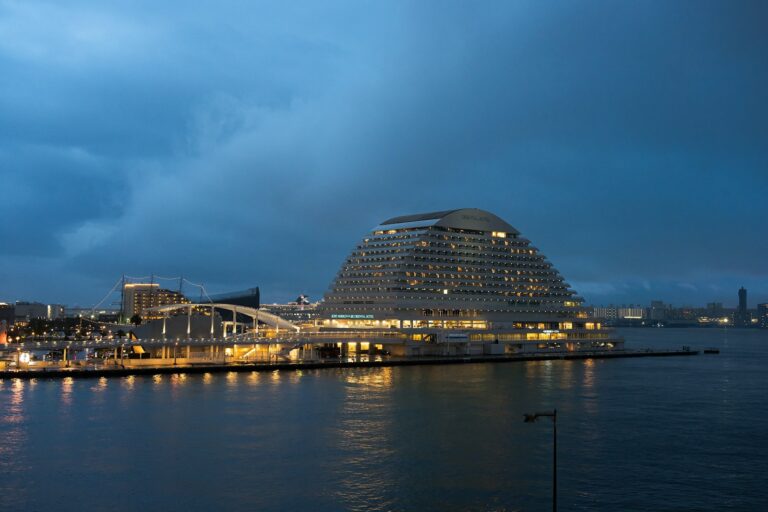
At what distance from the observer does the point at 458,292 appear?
128 metres

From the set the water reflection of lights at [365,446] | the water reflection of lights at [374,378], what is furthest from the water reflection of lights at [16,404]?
the water reflection of lights at [374,378]

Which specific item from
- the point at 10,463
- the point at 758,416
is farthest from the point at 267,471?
the point at 758,416

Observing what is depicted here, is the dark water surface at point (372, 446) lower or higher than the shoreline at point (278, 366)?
lower

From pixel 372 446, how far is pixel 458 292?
8293 centimetres

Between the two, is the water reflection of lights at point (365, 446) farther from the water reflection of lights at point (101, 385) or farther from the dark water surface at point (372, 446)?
the water reflection of lights at point (101, 385)

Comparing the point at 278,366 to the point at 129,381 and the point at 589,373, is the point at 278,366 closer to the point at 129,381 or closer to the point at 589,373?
the point at 129,381

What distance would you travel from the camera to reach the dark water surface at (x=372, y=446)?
3581cm

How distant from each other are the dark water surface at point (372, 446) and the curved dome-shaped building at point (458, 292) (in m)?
43.6

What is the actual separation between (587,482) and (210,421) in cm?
2786

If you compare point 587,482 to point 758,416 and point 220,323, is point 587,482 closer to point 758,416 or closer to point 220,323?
point 758,416

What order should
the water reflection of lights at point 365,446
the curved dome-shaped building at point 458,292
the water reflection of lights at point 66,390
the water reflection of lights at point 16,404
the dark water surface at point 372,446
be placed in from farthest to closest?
1. the curved dome-shaped building at point 458,292
2. the water reflection of lights at point 66,390
3. the water reflection of lights at point 16,404
4. the water reflection of lights at point 365,446
5. the dark water surface at point 372,446

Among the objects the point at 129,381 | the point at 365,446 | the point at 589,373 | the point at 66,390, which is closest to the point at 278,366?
the point at 129,381

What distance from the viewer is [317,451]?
4503 centimetres

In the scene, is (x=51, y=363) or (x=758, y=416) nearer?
(x=758, y=416)
